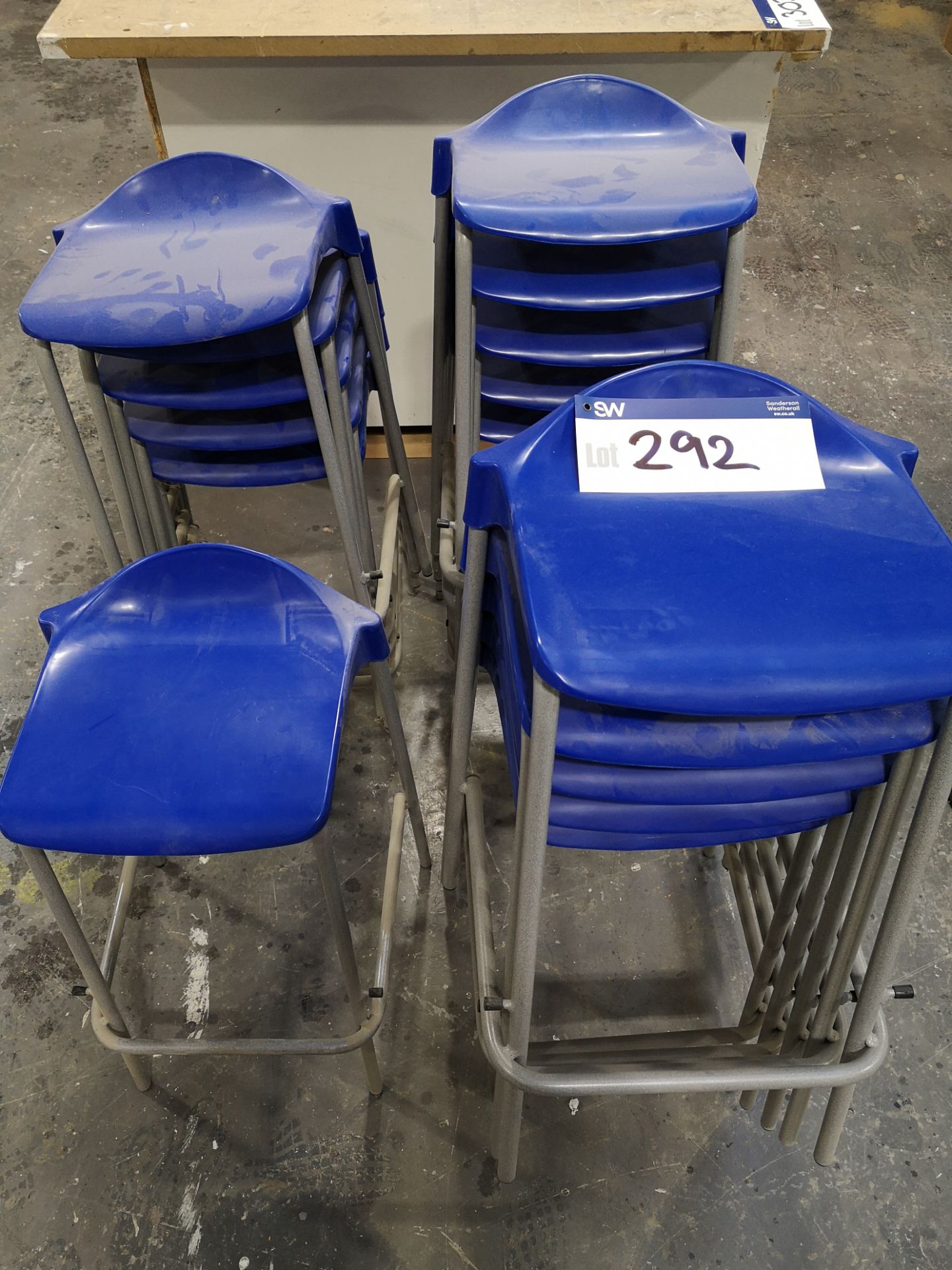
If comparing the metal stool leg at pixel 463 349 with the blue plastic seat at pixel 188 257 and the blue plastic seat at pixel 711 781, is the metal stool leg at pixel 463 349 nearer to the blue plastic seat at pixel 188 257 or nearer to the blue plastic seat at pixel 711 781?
the blue plastic seat at pixel 188 257

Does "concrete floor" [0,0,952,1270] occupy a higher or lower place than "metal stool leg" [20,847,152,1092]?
lower

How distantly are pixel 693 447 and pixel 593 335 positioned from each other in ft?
2.02

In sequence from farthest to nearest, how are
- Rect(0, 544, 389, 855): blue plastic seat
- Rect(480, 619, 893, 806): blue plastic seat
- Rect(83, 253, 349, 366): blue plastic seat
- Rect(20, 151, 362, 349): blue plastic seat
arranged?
Rect(83, 253, 349, 366): blue plastic seat
Rect(20, 151, 362, 349): blue plastic seat
Rect(0, 544, 389, 855): blue plastic seat
Rect(480, 619, 893, 806): blue plastic seat

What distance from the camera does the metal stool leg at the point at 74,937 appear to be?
1091 millimetres

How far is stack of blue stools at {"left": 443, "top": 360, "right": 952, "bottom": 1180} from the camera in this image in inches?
31.9

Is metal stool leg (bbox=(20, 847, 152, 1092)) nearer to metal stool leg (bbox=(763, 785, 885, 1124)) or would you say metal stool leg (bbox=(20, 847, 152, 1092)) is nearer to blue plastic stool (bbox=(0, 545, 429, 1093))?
blue plastic stool (bbox=(0, 545, 429, 1093))

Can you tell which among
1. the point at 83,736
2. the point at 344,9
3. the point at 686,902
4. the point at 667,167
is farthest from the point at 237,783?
the point at 344,9

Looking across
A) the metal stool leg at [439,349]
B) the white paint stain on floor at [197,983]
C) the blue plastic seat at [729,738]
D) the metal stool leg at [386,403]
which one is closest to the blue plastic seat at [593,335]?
the metal stool leg at [439,349]

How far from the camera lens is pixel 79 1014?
5.08 ft

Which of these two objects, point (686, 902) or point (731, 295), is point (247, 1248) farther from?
point (731, 295)

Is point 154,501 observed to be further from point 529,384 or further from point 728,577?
point 728,577

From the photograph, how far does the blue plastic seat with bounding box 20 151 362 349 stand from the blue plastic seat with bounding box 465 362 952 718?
1.73 ft

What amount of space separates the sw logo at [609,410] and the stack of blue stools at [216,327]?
1.69ft

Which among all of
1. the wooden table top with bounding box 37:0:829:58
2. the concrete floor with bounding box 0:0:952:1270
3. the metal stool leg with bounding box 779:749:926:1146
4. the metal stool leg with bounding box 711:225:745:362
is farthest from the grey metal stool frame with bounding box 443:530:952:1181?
the wooden table top with bounding box 37:0:829:58
